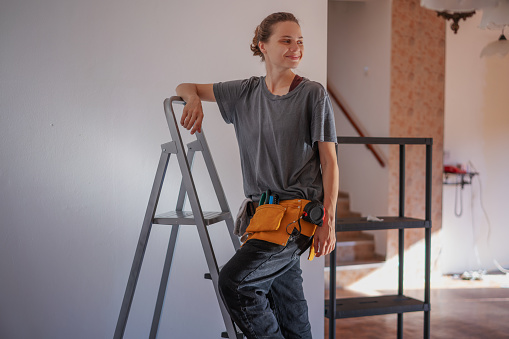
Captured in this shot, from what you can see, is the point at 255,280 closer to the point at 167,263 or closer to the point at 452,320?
the point at 167,263

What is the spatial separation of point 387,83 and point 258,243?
13.9ft

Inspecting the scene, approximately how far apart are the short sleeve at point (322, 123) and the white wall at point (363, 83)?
3868mm

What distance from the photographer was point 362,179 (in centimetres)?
596

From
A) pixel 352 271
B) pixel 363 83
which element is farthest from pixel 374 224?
pixel 363 83

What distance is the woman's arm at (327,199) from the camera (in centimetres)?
175

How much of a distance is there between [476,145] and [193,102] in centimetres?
484

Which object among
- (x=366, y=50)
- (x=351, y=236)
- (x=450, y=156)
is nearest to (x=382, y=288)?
(x=351, y=236)

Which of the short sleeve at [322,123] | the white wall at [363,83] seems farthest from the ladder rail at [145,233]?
the white wall at [363,83]

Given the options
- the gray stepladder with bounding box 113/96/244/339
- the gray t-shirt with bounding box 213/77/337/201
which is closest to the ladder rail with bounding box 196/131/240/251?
the gray stepladder with bounding box 113/96/244/339

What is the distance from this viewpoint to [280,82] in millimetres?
1858

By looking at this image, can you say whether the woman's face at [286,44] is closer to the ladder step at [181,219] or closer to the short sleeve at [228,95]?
the short sleeve at [228,95]

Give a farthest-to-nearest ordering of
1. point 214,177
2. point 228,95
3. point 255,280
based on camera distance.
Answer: point 214,177 < point 228,95 < point 255,280

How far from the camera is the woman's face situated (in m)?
1.81

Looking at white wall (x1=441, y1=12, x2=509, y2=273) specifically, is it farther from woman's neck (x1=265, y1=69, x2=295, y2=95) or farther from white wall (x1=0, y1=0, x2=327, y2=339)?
woman's neck (x1=265, y1=69, x2=295, y2=95)
